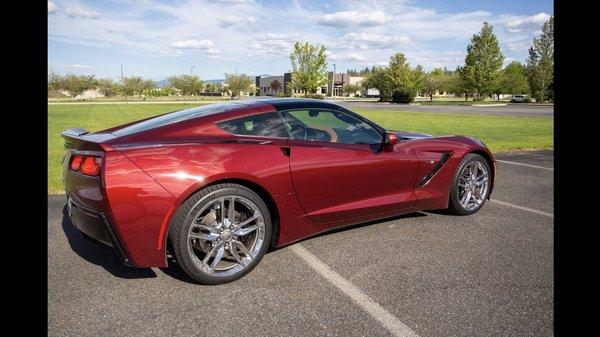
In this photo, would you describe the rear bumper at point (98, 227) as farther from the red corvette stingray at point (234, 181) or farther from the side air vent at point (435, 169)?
the side air vent at point (435, 169)

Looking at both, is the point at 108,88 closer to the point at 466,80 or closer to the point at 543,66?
the point at 466,80

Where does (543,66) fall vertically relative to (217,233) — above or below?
above

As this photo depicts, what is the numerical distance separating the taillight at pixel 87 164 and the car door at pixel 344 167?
1403 millimetres

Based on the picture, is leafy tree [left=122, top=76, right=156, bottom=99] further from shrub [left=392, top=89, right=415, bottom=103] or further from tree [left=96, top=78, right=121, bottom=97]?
shrub [left=392, top=89, right=415, bottom=103]

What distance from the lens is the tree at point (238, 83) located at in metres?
85.2

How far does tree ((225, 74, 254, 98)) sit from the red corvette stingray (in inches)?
3304

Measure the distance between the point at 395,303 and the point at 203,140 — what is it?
69.8 inches

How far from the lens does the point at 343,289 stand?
289 cm

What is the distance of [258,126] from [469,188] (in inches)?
104

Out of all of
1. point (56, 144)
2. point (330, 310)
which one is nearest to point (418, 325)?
point (330, 310)

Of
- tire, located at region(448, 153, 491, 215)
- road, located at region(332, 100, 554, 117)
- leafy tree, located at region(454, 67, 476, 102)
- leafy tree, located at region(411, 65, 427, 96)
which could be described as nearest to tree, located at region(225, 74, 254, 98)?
leafy tree, located at region(411, 65, 427, 96)

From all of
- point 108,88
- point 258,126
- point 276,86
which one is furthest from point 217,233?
point 108,88

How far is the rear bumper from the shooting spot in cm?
271
